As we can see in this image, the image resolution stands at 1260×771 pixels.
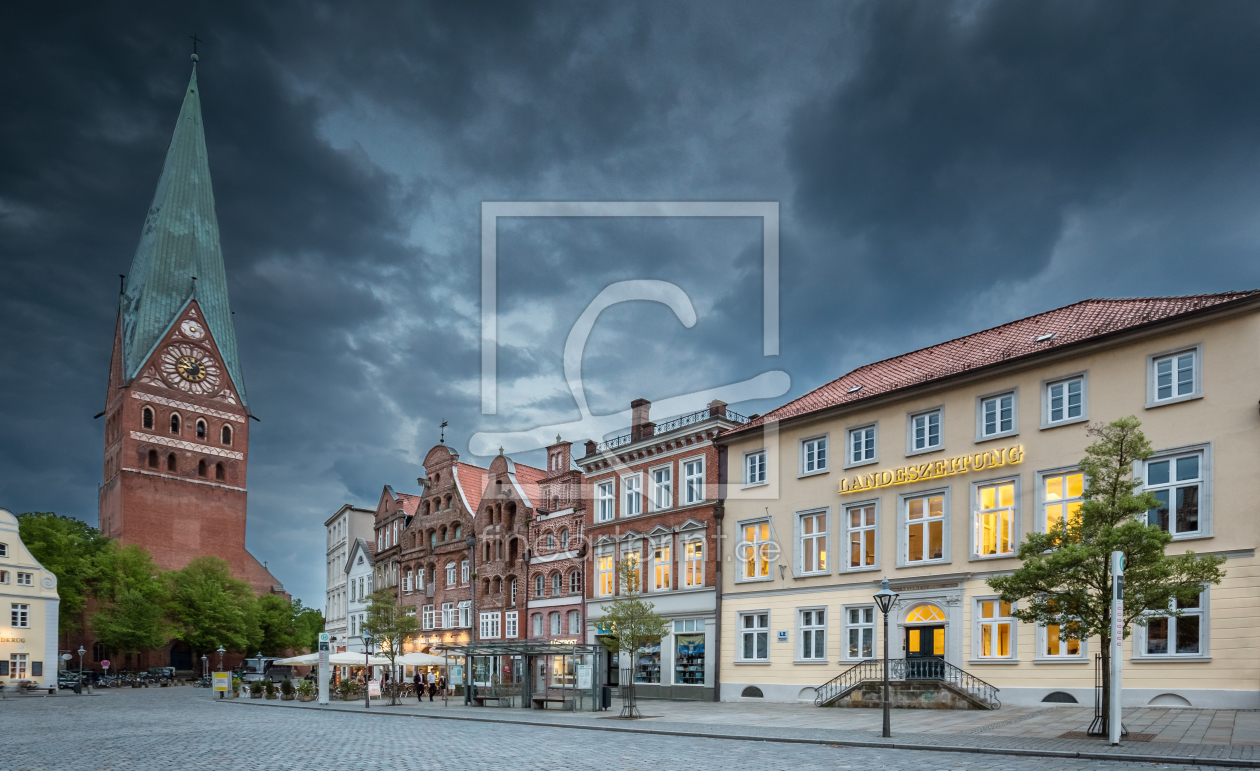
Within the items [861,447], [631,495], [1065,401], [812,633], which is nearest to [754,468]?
[861,447]

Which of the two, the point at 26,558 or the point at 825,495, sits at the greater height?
the point at 825,495

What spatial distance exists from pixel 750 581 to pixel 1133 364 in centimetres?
1701

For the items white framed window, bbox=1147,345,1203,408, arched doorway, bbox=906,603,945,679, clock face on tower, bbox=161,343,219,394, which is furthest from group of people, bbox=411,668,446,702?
clock face on tower, bbox=161,343,219,394

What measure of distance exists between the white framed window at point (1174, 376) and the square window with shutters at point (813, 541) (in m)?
12.7

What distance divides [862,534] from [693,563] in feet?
30.6

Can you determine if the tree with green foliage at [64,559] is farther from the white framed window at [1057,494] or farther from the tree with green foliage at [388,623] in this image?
the white framed window at [1057,494]

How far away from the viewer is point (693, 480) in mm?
43750

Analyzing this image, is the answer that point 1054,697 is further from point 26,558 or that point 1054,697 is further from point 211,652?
point 211,652

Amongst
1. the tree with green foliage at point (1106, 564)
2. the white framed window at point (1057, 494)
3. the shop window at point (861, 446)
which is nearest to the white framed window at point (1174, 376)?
the white framed window at point (1057, 494)

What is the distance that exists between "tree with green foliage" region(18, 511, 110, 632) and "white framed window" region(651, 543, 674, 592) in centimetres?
5517

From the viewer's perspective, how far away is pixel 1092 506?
20953 mm

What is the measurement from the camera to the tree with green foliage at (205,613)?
87.8m

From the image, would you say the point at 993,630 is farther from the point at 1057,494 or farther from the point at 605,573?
the point at 605,573

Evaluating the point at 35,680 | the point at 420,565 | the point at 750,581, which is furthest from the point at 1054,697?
the point at 35,680
